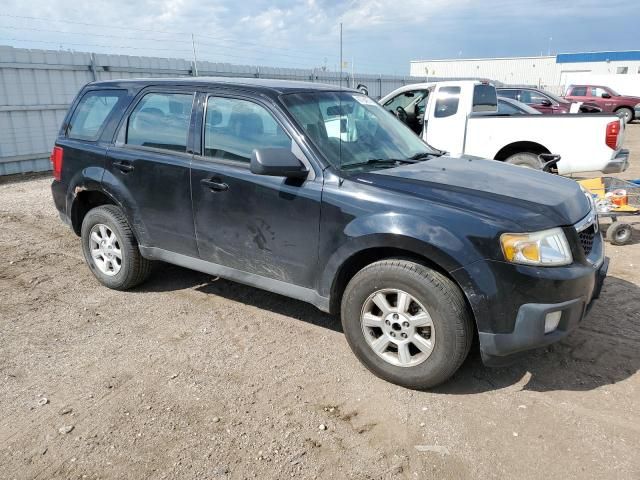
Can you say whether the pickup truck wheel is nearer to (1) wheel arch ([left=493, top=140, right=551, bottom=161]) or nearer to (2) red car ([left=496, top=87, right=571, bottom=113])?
(1) wheel arch ([left=493, top=140, right=551, bottom=161])

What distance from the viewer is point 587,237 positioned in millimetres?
3254

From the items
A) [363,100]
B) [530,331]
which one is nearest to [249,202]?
[363,100]

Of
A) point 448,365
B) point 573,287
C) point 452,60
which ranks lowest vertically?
point 448,365

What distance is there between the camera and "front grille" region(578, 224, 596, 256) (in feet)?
10.3

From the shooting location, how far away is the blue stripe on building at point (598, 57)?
1847 inches

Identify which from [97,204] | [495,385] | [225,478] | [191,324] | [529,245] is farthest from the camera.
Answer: [97,204]

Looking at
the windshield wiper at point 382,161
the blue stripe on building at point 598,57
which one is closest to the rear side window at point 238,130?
the windshield wiper at point 382,161

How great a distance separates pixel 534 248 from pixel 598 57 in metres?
56.9

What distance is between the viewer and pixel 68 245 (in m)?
6.02

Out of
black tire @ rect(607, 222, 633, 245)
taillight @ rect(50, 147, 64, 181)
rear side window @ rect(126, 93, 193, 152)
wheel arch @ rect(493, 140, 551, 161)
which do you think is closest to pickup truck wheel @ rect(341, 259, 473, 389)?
rear side window @ rect(126, 93, 193, 152)

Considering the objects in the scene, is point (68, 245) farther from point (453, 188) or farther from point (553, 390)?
point (553, 390)

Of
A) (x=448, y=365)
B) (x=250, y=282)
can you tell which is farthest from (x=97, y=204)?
(x=448, y=365)

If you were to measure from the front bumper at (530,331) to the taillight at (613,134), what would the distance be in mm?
5274

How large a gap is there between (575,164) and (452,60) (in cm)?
5502
